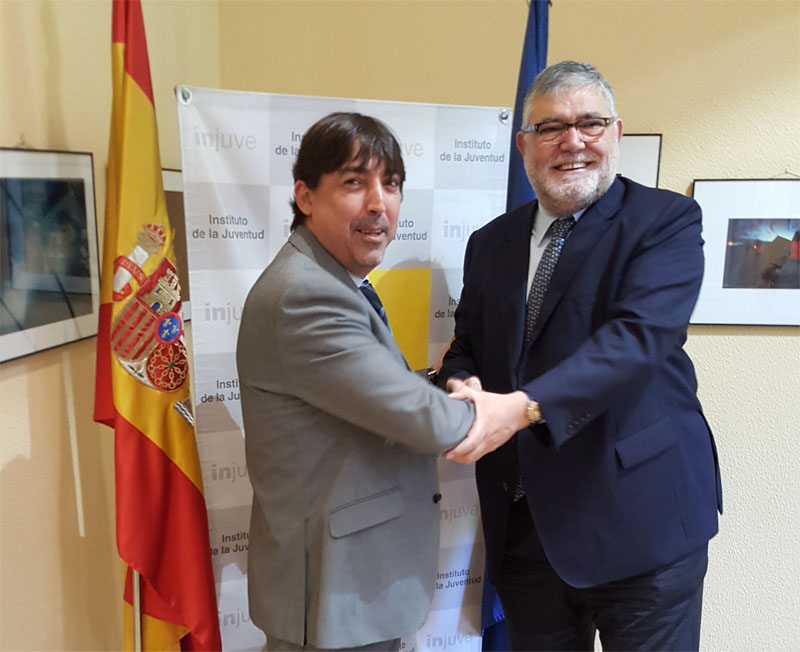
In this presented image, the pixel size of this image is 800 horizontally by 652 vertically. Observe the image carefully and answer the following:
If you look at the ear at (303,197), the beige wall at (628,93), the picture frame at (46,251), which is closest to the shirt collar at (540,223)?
the ear at (303,197)

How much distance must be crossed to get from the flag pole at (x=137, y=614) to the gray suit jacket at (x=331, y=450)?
0.45 metres

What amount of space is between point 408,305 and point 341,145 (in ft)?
2.21

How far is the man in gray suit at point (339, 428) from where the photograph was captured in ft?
3.41

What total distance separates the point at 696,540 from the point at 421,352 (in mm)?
849

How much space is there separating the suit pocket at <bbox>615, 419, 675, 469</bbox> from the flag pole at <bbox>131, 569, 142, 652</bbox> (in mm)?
1203

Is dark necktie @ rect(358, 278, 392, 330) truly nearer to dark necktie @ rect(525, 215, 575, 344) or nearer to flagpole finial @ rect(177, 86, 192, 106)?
dark necktie @ rect(525, 215, 575, 344)

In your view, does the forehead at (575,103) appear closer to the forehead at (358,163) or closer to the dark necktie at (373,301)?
the forehead at (358,163)

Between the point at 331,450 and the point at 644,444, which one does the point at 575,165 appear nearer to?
the point at 644,444

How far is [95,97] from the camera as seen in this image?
5.09ft

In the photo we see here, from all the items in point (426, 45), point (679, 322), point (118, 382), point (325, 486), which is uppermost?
point (426, 45)

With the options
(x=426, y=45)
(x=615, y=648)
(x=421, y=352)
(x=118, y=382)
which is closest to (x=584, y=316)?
(x=421, y=352)

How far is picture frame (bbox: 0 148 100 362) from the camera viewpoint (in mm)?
1231

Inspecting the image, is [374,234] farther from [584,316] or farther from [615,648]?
[615,648]

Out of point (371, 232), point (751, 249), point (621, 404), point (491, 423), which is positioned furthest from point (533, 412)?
point (751, 249)
